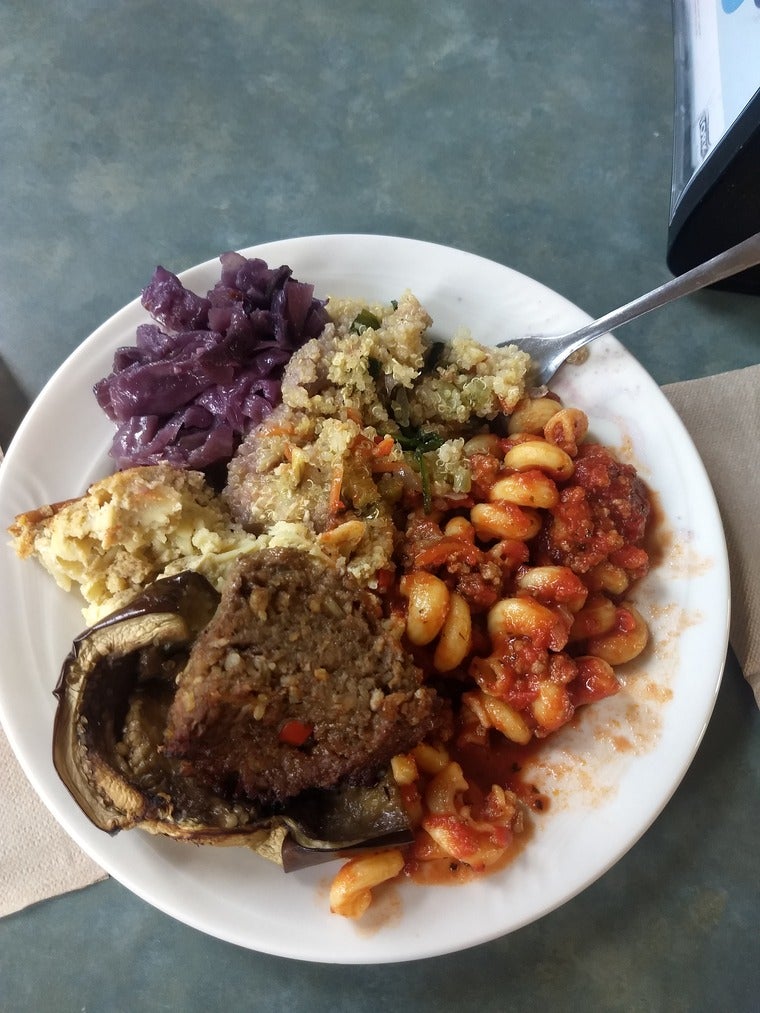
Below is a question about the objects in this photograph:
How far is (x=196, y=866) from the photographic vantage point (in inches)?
73.1

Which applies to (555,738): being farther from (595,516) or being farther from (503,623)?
(595,516)

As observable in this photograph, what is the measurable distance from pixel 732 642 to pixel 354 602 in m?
1.30

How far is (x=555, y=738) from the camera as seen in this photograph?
6.72ft

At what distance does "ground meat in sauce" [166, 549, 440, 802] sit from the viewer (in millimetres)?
1606

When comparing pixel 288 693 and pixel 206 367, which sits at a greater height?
pixel 206 367

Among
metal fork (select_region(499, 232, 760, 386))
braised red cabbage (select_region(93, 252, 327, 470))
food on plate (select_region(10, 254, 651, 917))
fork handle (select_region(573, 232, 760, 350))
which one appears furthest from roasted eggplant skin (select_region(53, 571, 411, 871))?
fork handle (select_region(573, 232, 760, 350))

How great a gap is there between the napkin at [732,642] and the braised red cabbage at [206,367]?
1113mm

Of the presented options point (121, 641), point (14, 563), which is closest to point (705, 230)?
point (121, 641)

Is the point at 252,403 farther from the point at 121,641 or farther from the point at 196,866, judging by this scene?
the point at 196,866

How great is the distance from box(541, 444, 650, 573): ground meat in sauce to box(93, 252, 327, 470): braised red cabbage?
867 mm

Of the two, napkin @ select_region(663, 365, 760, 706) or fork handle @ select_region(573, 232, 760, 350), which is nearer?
fork handle @ select_region(573, 232, 760, 350)

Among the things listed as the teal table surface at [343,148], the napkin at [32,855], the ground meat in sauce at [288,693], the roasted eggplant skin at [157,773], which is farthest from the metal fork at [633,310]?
the napkin at [32,855]

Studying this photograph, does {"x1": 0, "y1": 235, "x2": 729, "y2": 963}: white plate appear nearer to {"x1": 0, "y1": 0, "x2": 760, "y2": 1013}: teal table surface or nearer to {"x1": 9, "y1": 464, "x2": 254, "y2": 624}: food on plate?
{"x1": 9, "y1": 464, "x2": 254, "y2": 624}: food on plate

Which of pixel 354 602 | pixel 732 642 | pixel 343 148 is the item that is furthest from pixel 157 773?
pixel 343 148
